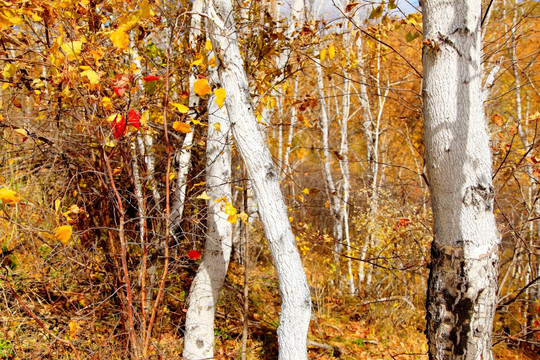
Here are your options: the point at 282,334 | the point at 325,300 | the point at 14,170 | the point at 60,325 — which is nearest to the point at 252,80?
the point at 282,334

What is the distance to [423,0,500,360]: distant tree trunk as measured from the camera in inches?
56.7

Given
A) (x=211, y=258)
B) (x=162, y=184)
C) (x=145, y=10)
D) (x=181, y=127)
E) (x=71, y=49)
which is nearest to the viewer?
(x=145, y=10)

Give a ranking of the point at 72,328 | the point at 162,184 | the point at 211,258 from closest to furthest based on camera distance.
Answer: the point at 72,328 → the point at 211,258 → the point at 162,184

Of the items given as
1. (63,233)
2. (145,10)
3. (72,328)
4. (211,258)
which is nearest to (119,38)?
(145,10)

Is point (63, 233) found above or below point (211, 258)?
above

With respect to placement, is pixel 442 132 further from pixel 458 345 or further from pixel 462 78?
pixel 458 345

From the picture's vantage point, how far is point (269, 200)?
6.51 feet

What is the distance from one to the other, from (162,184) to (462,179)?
273 cm

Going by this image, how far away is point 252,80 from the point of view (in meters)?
3.28

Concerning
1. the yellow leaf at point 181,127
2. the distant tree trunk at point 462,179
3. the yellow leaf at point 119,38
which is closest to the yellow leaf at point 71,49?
the yellow leaf at point 119,38

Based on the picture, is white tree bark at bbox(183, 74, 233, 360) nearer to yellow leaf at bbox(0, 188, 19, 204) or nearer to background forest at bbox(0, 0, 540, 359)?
background forest at bbox(0, 0, 540, 359)

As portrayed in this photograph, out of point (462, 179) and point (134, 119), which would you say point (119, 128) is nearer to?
point (134, 119)

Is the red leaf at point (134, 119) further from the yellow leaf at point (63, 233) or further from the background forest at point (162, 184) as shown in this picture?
the yellow leaf at point (63, 233)

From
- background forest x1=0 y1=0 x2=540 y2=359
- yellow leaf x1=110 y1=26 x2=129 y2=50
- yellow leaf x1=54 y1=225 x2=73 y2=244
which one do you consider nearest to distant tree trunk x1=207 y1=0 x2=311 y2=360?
background forest x1=0 y1=0 x2=540 y2=359
